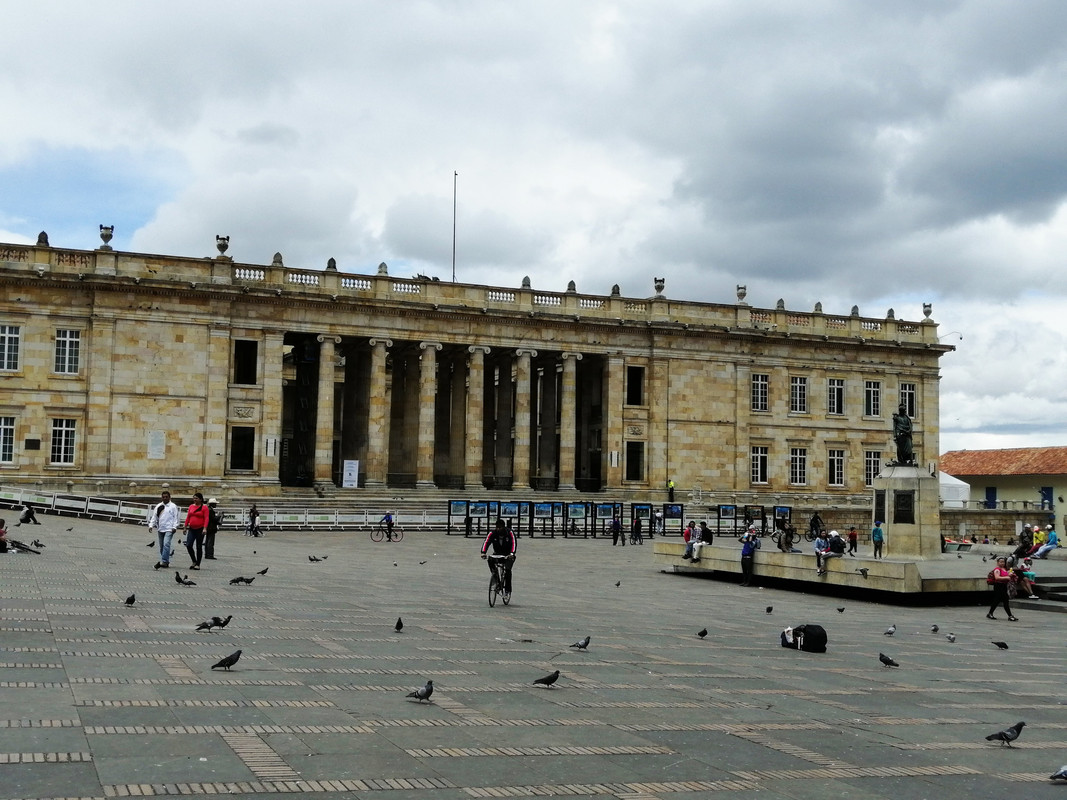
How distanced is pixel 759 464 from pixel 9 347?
1495 inches

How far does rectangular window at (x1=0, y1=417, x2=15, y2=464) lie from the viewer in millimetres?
45875

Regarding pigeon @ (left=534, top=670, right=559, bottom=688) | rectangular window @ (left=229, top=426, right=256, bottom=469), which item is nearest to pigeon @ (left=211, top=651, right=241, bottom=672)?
pigeon @ (left=534, top=670, right=559, bottom=688)

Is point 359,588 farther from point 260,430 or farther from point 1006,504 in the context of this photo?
point 1006,504

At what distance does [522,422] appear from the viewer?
180ft

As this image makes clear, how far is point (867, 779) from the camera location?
27.4 ft

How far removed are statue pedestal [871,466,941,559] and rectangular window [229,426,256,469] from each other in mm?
30779

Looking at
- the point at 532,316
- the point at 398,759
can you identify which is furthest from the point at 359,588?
the point at 532,316

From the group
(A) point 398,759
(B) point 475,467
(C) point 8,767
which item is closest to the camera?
(C) point 8,767

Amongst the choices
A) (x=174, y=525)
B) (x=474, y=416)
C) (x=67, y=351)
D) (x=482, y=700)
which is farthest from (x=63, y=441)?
(x=482, y=700)

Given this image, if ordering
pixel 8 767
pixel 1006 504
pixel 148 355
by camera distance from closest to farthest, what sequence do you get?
pixel 8 767 → pixel 148 355 → pixel 1006 504

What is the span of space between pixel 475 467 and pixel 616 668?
134ft

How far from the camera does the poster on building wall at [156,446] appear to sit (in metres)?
48.1

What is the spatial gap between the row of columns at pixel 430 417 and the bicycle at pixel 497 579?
3212 cm

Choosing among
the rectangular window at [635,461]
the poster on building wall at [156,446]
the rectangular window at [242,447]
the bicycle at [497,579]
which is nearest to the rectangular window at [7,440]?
the poster on building wall at [156,446]
